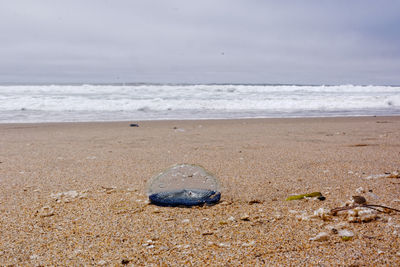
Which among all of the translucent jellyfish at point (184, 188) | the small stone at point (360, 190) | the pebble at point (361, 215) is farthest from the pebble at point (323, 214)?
the translucent jellyfish at point (184, 188)

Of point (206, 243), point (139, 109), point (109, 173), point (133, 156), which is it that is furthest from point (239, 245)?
point (139, 109)

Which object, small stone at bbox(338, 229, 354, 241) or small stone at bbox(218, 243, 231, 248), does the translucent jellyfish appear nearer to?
small stone at bbox(218, 243, 231, 248)

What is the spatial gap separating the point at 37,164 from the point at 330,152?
11.7 feet

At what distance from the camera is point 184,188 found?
Answer: 8.48ft

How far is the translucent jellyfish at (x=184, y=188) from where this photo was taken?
97.0 inches

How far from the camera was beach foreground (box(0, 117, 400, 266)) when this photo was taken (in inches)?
67.7

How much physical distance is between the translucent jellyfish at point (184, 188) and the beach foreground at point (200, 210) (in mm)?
83

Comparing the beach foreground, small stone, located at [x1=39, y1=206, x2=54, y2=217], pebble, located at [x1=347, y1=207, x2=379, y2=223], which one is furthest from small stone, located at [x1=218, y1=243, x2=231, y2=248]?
small stone, located at [x1=39, y1=206, x2=54, y2=217]

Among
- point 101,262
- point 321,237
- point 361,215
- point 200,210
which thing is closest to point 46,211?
point 101,262

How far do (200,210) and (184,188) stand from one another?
29cm

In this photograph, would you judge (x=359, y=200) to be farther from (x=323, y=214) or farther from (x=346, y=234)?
(x=346, y=234)

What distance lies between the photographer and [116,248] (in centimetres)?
180

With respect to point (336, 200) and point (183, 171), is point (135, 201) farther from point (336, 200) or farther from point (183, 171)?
point (336, 200)

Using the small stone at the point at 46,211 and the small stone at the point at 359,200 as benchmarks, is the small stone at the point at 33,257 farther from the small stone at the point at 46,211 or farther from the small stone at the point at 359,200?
the small stone at the point at 359,200
